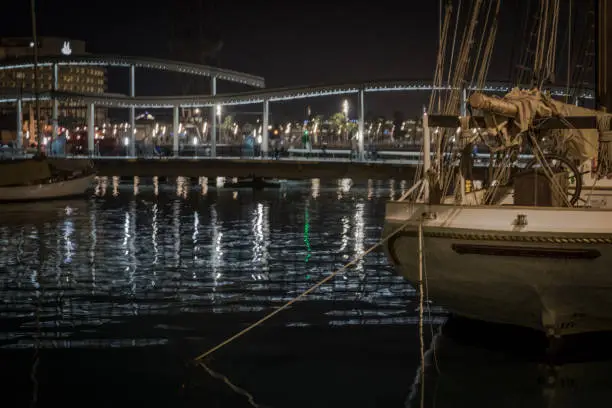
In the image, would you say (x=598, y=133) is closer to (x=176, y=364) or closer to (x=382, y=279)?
(x=382, y=279)

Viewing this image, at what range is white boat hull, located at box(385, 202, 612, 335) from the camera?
13297mm

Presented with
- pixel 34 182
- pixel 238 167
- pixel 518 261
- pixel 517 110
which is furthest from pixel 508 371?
pixel 238 167

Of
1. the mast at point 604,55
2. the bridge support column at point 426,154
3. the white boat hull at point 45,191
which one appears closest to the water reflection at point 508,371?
the bridge support column at point 426,154

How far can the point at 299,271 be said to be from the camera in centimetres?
2162

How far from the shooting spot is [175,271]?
21578 mm

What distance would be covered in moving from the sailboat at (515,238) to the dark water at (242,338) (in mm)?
648

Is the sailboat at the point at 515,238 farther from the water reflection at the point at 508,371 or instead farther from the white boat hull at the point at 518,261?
the water reflection at the point at 508,371

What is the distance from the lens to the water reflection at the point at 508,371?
1166cm

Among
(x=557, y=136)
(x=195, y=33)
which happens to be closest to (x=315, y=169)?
(x=557, y=136)

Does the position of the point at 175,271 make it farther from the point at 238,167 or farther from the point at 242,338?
the point at 238,167

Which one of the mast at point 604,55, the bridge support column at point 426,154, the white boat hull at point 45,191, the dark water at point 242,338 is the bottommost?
the dark water at point 242,338

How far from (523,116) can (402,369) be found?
412cm

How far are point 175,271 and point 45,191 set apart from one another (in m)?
26.5

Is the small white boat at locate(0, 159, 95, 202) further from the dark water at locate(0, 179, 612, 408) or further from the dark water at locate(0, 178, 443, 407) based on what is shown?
the dark water at locate(0, 179, 612, 408)
